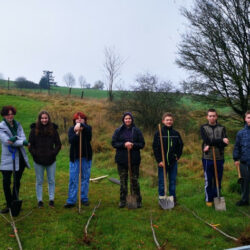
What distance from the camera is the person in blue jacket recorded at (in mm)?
5242

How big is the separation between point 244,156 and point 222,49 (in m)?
8.28

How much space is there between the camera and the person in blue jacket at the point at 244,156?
5.24m

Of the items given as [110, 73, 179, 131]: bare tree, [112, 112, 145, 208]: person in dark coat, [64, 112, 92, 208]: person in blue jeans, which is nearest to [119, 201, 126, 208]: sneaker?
[112, 112, 145, 208]: person in dark coat

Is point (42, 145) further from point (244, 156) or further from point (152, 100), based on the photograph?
point (152, 100)

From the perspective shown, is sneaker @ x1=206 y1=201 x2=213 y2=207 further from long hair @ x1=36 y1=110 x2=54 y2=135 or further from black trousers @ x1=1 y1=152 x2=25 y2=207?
black trousers @ x1=1 y1=152 x2=25 y2=207

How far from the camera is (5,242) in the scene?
384cm

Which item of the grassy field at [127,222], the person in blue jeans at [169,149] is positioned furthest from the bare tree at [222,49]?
the person in blue jeans at [169,149]

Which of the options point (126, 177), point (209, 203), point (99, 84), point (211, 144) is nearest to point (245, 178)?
point (209, 203)

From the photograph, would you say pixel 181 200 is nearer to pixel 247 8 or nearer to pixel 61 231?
pixel 61 231

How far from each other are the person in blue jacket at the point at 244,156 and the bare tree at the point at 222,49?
751cm

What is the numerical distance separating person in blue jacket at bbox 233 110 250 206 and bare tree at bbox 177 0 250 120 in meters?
7.51

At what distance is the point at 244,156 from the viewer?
528 cm

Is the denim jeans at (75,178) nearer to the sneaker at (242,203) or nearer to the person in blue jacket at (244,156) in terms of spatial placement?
the person in blue jacket at (244,156)

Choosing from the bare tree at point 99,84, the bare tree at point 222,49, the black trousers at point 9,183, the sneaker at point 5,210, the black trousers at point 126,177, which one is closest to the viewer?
the black trousers at point 9,183
